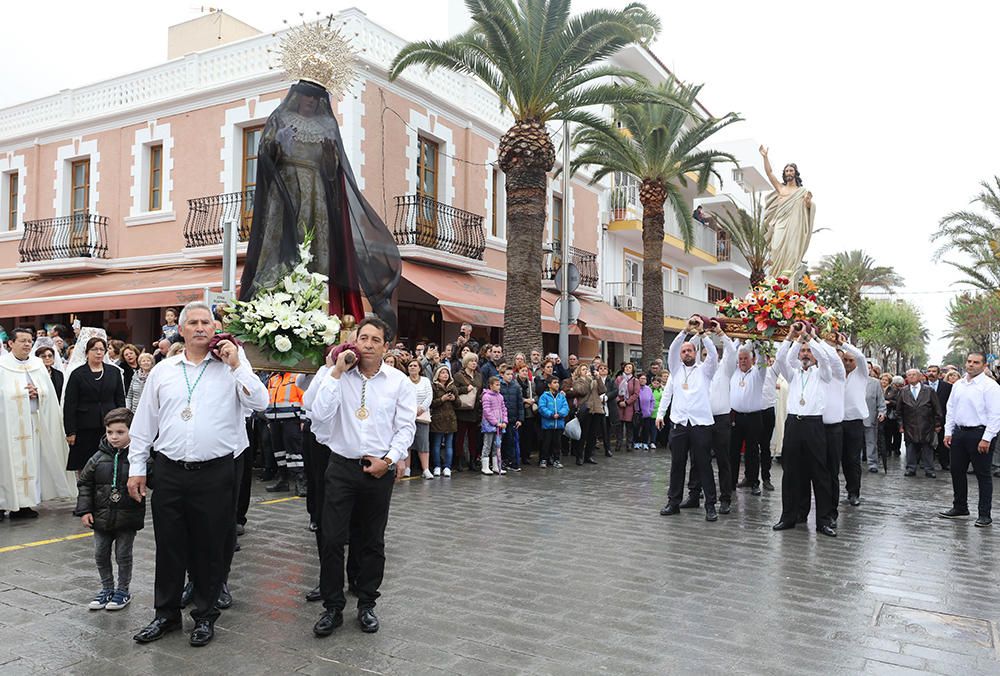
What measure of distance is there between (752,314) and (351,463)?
19.2ft

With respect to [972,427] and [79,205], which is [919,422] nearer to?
[972,427]

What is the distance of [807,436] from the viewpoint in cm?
865

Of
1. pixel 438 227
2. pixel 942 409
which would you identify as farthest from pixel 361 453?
pixel 438 227

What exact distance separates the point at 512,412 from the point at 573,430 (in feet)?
5.63

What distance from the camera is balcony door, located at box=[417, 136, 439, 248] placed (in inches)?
734

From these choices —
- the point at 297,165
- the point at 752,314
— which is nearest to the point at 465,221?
the point at 752,314

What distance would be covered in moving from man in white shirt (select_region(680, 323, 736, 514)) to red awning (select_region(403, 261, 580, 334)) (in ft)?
23.2

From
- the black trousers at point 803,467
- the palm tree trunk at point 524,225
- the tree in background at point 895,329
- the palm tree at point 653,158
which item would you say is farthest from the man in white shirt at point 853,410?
the tree in background at point 895,329

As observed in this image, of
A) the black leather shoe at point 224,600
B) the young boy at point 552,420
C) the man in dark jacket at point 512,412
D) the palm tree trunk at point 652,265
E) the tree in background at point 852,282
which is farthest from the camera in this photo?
the tree in background at point 852,282

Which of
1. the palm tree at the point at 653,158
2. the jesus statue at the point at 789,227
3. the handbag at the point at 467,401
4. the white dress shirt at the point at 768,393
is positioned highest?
the palm tree at the point at 653,158

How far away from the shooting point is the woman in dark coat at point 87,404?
8734 mm

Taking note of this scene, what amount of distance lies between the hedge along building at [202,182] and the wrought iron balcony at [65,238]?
0.04 metres

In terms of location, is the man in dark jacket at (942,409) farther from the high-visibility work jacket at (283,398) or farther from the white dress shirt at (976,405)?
the high-visibility work jacket at (283,398)

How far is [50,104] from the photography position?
2197cm
